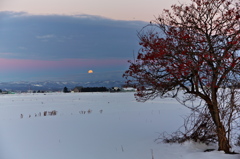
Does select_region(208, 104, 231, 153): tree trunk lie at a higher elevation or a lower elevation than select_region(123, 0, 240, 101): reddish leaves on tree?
lower

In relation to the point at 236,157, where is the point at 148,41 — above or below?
above

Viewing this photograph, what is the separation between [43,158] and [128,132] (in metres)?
4.42

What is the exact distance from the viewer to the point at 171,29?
729cm

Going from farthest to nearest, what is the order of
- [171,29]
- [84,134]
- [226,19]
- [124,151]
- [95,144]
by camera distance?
1. [84,134]
2. [95,144]
3. [124,151]
4. [171,29]
5. [226,19]

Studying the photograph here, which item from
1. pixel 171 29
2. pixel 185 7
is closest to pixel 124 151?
pixel 171 29

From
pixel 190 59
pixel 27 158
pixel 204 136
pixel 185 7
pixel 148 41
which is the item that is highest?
pixel 185 7

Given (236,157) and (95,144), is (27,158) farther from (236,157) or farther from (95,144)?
(236,157)

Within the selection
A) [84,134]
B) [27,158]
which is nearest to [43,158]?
[27,158]

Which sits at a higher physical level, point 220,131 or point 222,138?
point 220,131

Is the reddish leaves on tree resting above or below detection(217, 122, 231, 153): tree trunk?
above

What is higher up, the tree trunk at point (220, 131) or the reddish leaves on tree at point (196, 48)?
the reddish leaves on tree at point (196, 48)

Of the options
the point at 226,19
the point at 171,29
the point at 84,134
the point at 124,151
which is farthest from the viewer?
the point at 84,134

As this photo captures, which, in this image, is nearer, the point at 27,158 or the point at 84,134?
the point at 27,158

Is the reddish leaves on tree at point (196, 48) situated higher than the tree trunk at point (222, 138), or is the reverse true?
the reddish leaves on tree at point (196, 48)
